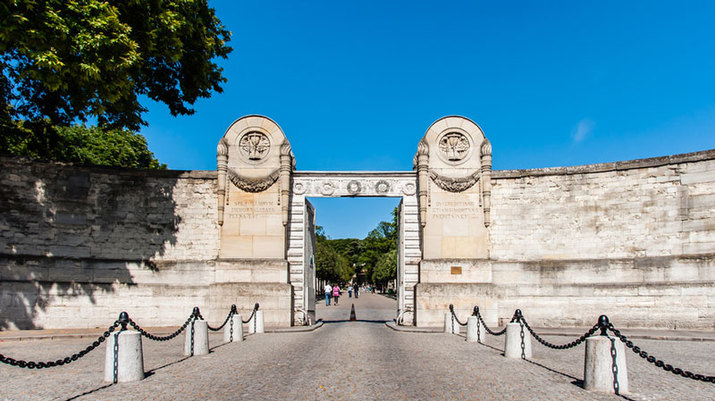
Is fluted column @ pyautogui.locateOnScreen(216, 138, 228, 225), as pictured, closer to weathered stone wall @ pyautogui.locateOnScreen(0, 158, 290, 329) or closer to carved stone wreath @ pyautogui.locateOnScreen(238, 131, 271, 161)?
weathered stone wall @ pyautogui.locateOnScreen(0, 158, 290, 329)

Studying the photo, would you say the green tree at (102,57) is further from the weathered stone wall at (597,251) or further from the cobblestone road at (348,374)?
the weathered stone wall at (597,251)

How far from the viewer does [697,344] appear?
42.5 feet

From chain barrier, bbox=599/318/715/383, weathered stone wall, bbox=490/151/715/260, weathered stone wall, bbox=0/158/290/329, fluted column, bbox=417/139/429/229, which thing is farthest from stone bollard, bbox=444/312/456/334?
chain barrier, bbox=599/318/715/383

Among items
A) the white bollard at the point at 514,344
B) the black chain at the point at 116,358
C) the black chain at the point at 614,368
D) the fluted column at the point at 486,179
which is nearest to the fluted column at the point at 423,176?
the fluted column at the point at 486,179

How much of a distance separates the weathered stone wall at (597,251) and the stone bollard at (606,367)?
10.6 m

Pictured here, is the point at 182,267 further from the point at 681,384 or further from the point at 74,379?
the point at 681,384

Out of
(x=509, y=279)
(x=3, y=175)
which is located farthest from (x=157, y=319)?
(x=509, y=279)

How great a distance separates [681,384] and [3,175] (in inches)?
752

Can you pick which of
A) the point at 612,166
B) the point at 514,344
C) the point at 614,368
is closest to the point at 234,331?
the point at 514,344

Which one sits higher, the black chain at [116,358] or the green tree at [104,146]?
the green tree at [104,146]

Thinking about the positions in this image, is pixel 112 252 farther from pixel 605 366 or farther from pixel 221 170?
pixel 605 366

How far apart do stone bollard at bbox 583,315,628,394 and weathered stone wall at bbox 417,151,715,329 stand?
1060 cm

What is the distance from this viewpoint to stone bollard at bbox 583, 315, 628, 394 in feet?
22.6

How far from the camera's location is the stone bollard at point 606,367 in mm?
6879
